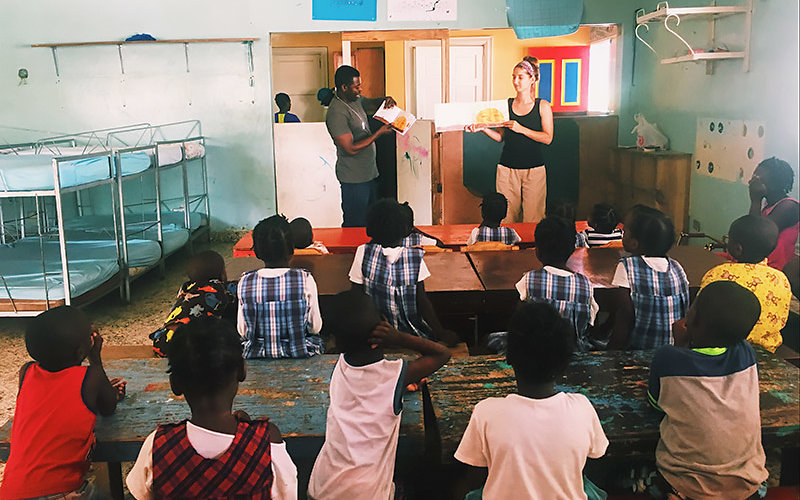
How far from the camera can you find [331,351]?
2619mm

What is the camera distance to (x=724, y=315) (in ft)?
5.28

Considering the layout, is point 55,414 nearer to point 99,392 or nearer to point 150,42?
point 99,392

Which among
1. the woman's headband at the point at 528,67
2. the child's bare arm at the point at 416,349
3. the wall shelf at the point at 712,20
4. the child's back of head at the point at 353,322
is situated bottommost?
the child's bare arm at the point at 416,349

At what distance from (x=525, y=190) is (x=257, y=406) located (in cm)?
319

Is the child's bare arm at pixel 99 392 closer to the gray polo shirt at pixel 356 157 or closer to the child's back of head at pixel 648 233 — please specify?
the child's back of head at pixel 648 233

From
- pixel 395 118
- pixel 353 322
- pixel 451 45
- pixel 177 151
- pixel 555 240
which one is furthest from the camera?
pixel 451 45

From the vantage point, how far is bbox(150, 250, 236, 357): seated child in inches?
94.2

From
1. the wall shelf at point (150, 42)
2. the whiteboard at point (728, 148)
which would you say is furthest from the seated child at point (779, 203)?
the wall shelf at point (150, 42)

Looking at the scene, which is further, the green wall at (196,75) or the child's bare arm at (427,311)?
the green wall at (196,75)

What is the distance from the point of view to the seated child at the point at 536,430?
139 centimetres

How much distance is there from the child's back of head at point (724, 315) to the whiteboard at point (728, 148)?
9.35ft

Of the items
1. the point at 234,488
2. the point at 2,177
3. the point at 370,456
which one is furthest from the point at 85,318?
the point at 2,177

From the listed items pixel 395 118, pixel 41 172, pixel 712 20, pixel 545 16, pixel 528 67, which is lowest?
pixel 41 172

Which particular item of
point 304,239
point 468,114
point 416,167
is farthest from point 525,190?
point 304,239
